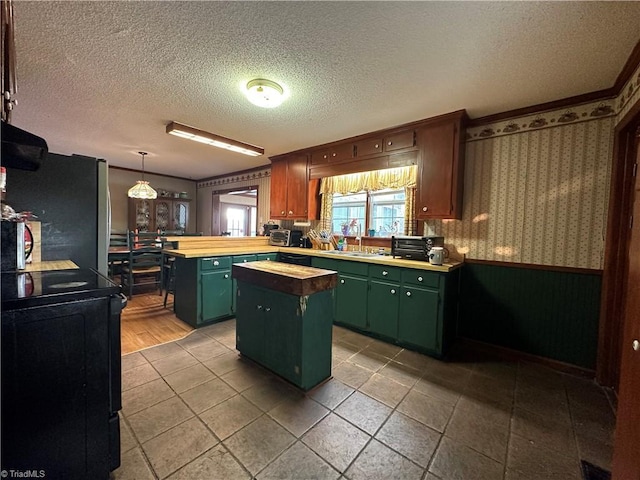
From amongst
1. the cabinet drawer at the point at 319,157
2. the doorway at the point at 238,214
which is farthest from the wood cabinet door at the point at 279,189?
the doorway at the point at 238,214

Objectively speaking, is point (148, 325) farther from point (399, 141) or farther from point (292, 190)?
point (399, 141)

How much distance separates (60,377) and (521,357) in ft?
11.1

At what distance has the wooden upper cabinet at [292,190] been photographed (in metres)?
4.14

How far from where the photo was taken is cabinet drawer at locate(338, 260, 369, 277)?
3047mm

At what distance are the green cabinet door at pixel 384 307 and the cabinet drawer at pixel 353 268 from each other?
0.50 ft

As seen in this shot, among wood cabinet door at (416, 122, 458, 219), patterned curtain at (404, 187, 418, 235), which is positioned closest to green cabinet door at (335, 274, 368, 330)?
patterned curtain at (404, 187, 418, 235)

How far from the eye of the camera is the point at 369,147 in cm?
336

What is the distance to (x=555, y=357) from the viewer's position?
8.07 ft

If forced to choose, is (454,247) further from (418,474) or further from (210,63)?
(210,63)

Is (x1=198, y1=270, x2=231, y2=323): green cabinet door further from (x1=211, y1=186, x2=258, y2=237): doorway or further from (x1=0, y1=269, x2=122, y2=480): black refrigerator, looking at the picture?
(x1=211, y1=186, x2=258, y2=237): doorway

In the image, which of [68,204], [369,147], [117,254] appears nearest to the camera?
[68,204]

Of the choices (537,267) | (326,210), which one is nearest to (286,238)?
(326,210)

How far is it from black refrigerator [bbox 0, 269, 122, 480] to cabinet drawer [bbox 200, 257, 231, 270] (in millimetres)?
1864

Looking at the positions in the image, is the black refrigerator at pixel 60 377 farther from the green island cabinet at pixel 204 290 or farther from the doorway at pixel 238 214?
the doorway at pixel 238 214
